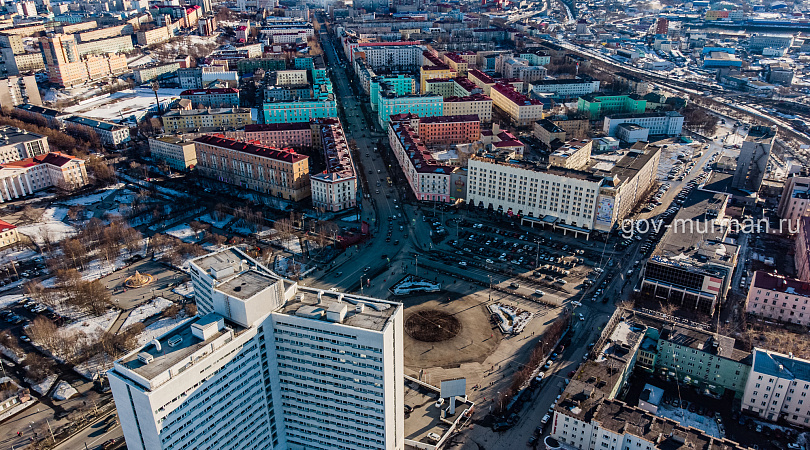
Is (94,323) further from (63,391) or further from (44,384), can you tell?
(63,391)

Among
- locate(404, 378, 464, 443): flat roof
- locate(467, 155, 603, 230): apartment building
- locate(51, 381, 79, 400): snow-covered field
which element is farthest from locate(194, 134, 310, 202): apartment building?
locate(404, 378, 464, 443): flat roof

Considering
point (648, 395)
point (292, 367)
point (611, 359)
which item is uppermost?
point (292, 367)

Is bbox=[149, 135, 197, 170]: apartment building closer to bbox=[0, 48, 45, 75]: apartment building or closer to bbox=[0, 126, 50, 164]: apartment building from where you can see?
bbox=[0, 126, 50, 164]: apartment building

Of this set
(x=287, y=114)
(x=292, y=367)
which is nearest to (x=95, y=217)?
(x=287, y=114)

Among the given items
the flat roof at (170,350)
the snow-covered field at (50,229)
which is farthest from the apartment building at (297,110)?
the flat roof at (170,350)

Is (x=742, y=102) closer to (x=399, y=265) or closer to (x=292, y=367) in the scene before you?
(x=399, y=265)

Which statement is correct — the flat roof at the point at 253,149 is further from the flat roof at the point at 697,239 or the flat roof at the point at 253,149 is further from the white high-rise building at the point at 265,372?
the flat roof at the point at 697,239

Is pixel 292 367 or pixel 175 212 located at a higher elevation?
pixel 292 367
